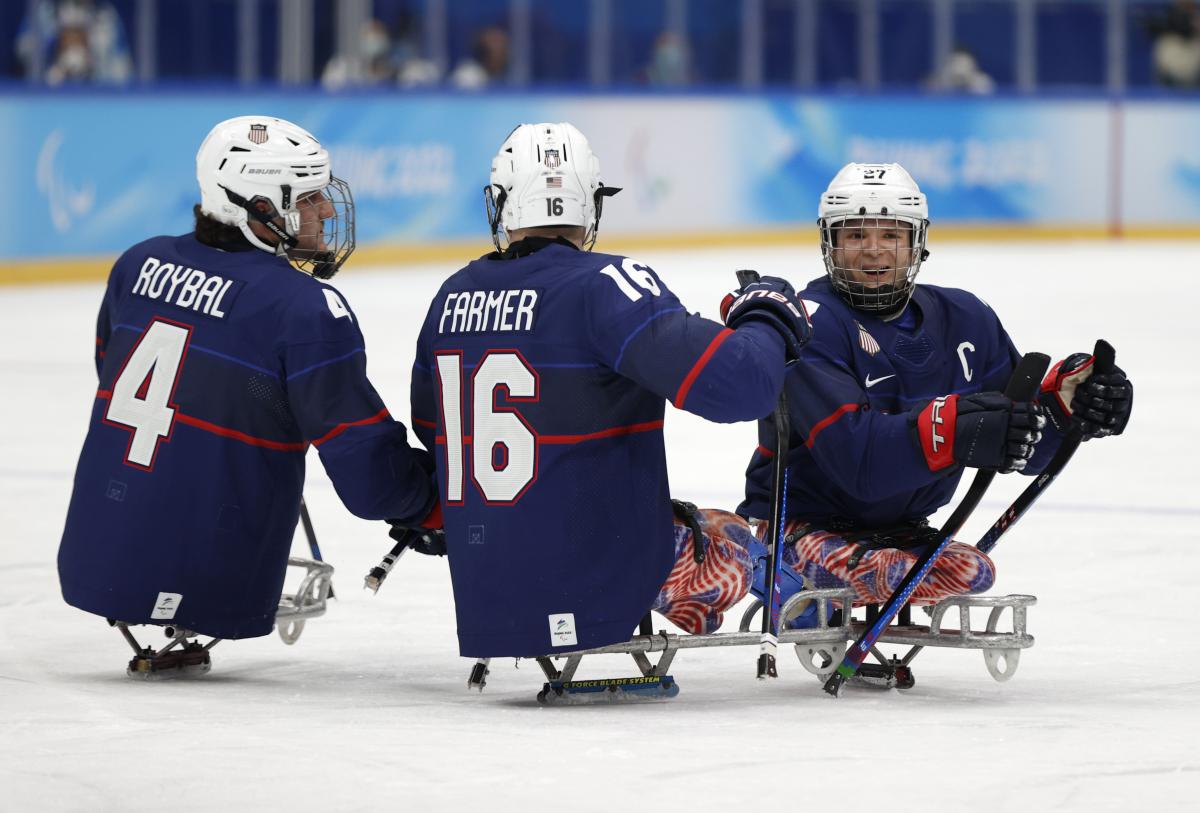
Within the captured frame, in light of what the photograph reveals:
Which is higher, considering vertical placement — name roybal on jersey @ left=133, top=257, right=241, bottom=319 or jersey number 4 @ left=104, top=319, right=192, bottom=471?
name roybal on jersey @ left=133, top=257, right=241, bottom=319

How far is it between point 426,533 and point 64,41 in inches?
461

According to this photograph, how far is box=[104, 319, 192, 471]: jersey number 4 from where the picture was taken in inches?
169

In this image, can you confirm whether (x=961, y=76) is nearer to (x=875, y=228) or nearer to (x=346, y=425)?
(x=875, y=228)

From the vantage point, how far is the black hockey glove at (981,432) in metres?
4.08

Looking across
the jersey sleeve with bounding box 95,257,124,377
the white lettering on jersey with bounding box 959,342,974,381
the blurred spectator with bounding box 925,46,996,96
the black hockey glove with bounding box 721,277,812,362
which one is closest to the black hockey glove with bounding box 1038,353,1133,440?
the white lettering on jersey with bounding box 959,342,974,381

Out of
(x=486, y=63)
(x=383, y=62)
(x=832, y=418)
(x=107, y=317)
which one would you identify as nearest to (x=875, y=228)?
(x=832, y=418)

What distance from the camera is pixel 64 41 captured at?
15266mm

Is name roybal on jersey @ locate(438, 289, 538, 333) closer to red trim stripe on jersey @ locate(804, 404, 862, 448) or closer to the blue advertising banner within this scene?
red trim stripe on jersey @ locate(804, 404, 862, 448)

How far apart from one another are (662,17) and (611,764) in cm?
1739

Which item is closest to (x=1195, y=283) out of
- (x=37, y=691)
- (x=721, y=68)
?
(x=721, y=68)

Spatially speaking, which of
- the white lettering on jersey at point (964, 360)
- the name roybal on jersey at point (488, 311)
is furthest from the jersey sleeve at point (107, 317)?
the white lettering on jersey at point (964, 360)

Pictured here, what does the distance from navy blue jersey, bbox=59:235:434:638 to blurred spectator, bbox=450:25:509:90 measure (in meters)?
14.6

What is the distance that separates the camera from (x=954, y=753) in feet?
11.6

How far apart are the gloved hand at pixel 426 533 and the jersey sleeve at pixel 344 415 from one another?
66 mm
